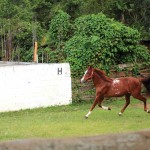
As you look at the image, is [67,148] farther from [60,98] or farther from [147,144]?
[60,98]

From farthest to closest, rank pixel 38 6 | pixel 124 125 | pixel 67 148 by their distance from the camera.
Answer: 1. pixel 38 6
2. pixel 124 125
3. pixel 67 148

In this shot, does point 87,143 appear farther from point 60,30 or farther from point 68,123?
point 60,30

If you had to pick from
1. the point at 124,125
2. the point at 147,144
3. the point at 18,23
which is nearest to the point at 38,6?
the point at 18,23

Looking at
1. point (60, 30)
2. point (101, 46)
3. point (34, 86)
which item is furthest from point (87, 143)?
point (60, 30)

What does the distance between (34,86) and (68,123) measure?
201 inches

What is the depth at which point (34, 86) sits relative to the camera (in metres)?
17.6

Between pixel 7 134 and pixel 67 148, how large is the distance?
884cm

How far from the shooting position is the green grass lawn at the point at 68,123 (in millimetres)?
10914

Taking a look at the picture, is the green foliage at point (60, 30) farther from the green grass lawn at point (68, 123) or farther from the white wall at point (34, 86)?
the green grass lawn at point (68, 123)

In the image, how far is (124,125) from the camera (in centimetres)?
1239

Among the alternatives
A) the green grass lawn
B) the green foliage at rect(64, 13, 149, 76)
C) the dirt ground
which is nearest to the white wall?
the green grass lawn

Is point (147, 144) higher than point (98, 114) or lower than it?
higher

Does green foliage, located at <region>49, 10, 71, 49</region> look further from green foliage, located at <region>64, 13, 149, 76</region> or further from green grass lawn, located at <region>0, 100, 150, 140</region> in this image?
green grass lawn, located at <region>0, 100, 150, 140</region>

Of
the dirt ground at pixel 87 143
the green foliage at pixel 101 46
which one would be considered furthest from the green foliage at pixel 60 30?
the dirt ground at pixel 87 143
